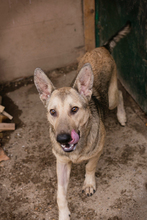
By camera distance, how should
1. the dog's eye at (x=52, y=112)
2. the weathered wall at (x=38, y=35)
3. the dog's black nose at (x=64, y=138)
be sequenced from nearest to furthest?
the dog's black nose at (x=64, y=138)
the dog's eye at (x=52, y=112)
the weathered wall at (x=38, y=35)

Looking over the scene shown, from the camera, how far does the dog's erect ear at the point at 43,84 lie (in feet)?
11.1

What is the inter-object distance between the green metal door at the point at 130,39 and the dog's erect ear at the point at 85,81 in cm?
205

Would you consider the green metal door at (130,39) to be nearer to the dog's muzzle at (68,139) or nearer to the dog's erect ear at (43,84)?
the dog's erect ear at (43,84)

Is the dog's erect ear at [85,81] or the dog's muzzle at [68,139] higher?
the dog's erect ear at [85,81]

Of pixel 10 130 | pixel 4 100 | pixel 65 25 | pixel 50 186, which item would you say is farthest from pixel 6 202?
pixel 65 25

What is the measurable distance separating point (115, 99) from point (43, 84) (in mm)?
2009

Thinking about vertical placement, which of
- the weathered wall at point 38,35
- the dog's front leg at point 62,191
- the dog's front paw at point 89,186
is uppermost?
the weathered wall at point 38,35

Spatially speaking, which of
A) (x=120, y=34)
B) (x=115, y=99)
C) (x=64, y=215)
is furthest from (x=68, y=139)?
(x=120, y=34)

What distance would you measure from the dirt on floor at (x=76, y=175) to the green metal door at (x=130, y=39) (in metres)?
0.48

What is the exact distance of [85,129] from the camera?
352cm

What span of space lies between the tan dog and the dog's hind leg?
36 cm

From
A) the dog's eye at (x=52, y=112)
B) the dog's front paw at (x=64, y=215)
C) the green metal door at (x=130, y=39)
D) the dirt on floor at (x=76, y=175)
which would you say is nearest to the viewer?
the dog's eye at (x=52, y=112)

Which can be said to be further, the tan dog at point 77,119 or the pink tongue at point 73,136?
the tan dog at point 77,119

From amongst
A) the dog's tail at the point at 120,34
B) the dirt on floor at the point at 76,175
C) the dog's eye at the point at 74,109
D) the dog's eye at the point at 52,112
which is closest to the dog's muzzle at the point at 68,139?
the dog's eye at the point at 74,109
